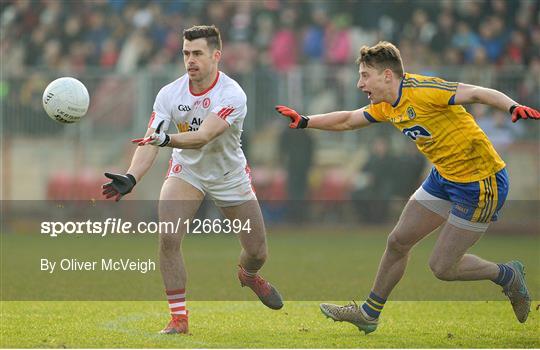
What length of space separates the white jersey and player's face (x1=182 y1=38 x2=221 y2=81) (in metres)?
0.18

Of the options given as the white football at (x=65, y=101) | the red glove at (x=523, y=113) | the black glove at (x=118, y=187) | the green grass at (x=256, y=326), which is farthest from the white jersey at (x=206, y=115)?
the red glove at (x=523, y=113)

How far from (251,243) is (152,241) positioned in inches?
344

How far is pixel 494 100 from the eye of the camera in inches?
299

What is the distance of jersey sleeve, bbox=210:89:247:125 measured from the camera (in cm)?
844

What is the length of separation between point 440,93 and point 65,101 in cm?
306

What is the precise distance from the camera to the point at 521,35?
65.4 ft

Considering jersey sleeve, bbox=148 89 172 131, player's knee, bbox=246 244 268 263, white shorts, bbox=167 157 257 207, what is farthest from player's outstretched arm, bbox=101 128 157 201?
player's knee, bbox=246 244 268 263

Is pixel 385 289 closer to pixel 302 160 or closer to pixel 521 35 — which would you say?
pixel 302 160

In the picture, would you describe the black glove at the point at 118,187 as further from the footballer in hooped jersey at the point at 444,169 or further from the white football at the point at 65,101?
the footballer in hooped jersey at the point at 444,169

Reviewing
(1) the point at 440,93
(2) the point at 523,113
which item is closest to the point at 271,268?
(1) the point at 440,93

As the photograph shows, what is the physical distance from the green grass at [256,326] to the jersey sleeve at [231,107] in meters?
1.74

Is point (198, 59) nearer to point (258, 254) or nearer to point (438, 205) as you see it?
point (258, 254)

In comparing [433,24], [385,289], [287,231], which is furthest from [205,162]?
[433,24]

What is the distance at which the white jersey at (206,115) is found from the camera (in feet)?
28.0
